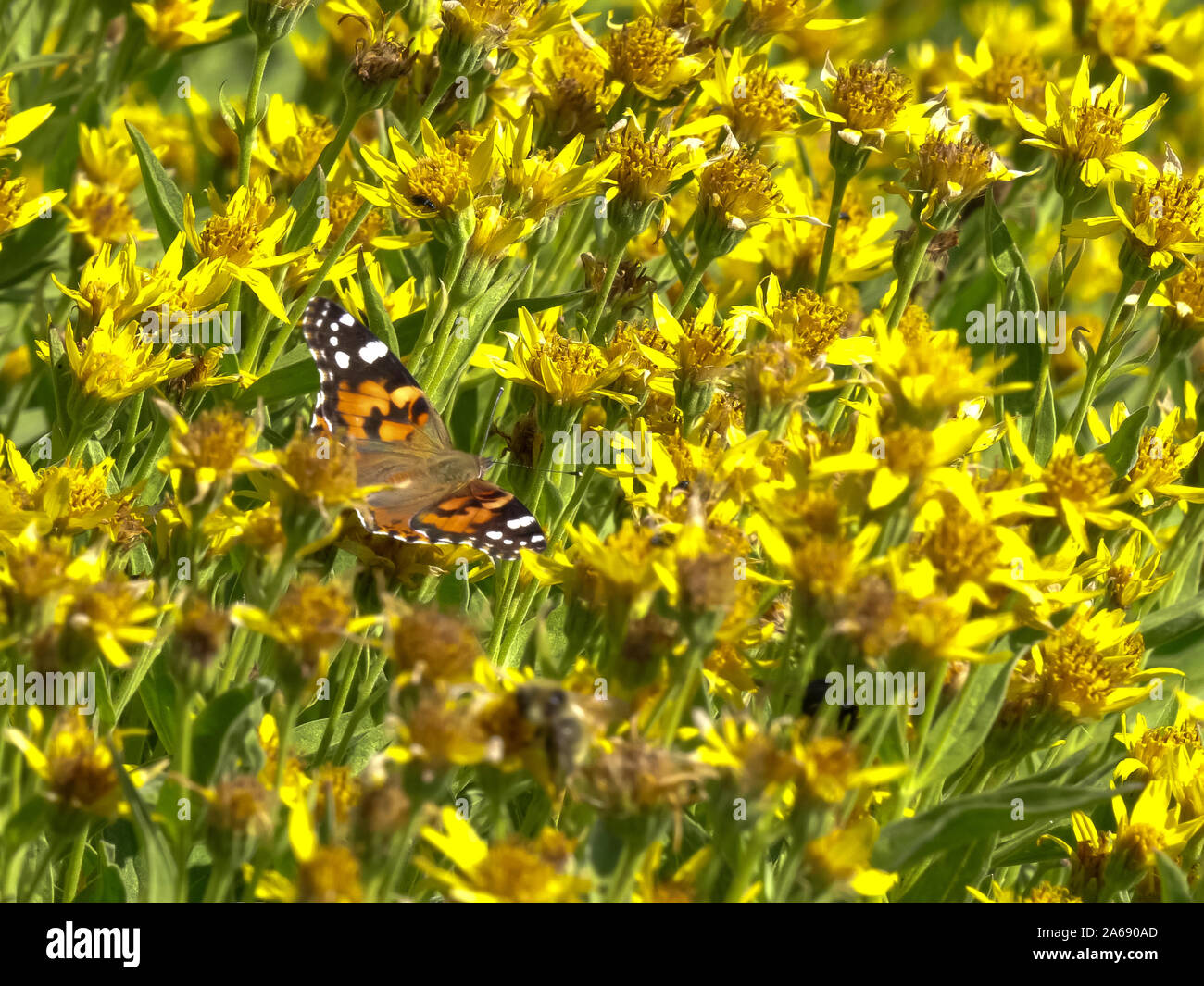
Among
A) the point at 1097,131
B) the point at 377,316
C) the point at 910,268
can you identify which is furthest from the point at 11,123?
the point at 1097,131

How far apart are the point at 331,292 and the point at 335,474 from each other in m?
1.57

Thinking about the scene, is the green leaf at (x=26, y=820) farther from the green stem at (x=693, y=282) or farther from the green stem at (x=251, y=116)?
the green stem at (x=693, y=282)

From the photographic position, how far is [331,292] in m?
3.53

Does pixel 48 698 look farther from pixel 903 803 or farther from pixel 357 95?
pixel 357 95

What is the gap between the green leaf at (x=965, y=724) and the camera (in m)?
2.23

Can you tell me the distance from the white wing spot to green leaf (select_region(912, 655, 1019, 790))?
1.33 m

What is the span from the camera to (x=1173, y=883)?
219cm

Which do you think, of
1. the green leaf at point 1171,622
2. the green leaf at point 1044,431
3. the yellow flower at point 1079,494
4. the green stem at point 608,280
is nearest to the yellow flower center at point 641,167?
Answer: the green stem at point 608,280

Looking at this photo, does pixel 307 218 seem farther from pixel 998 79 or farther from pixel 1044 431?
pixel 998 79

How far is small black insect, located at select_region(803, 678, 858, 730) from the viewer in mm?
2283

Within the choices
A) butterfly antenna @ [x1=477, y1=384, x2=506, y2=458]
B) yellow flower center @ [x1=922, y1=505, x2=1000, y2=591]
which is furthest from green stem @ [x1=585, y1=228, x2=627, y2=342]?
yellow flower center @ [x1=922, y1=505, x2=1000, y2=591]

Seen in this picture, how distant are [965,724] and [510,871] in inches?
38.0

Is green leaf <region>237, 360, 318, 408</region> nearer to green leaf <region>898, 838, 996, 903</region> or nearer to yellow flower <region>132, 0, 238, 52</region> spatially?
yellow flower <region>132, 0, 238, 52</region>
